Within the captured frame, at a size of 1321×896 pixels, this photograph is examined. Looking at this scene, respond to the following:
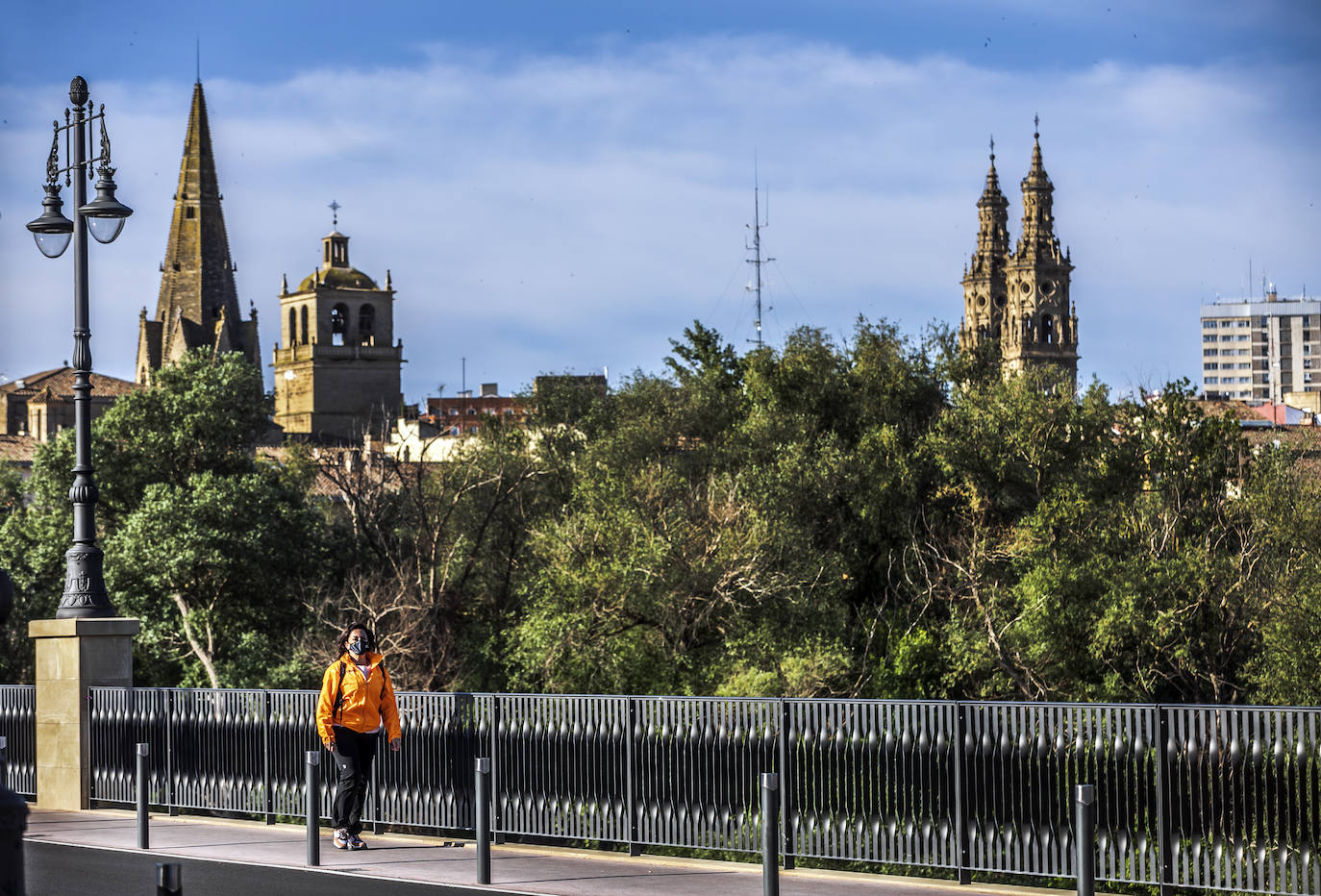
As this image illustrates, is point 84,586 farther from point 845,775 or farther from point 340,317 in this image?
point 340,317

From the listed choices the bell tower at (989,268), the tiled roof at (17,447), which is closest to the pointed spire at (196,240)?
the tiled roof at (17,447)

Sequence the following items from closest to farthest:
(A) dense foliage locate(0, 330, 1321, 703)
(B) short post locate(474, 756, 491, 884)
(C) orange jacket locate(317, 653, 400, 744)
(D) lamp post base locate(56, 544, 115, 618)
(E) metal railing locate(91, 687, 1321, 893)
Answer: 1. (E) metal railing locate(91, 687, 1321, 893)
2. (B) short post locate(474, 756, 491, 884)
3. (C) orange jacket locate(317, 653, 400, 744)
4. (D) lamp post base locate(56, 544, 115, 618)
5. (A) dense foliage locate(0, 330, 1321, 703)

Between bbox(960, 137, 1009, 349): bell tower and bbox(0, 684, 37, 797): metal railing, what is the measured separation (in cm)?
12601

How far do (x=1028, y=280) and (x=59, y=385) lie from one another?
7609cm

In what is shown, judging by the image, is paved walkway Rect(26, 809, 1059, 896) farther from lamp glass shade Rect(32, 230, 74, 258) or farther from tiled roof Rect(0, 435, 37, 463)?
tiled roof Rect(0, 435, 37, 463)

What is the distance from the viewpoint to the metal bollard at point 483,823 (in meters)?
10.8

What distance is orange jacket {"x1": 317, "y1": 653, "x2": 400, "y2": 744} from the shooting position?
12398mm

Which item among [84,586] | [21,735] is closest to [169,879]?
[84,586]

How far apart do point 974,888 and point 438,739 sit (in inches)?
190

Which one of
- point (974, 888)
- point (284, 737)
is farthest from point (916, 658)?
point (974, 888)

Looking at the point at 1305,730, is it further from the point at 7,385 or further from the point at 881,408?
the point at 7,385

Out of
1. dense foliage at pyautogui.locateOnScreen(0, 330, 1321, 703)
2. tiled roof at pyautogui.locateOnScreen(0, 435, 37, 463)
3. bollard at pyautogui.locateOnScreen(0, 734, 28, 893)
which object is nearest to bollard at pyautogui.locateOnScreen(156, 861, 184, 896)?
bollard at pyautogui.locateOnScreen(0, 734, 28, 893)

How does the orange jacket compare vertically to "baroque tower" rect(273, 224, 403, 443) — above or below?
below

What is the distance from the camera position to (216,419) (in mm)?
36875
